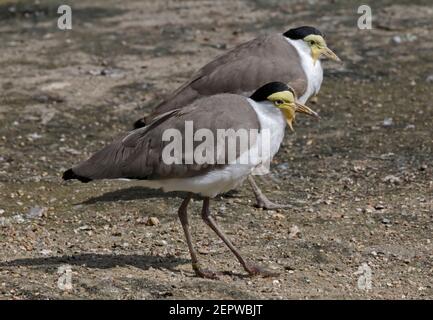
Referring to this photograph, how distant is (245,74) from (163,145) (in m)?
1.87

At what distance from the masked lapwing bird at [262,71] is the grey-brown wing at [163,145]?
1.24 m

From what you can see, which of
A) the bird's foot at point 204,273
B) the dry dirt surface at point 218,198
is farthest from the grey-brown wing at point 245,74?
the bird's foot at point 204,273

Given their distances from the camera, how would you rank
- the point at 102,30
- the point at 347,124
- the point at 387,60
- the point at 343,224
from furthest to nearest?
the point at 102,30 < the point at 387,60 < the point at 347,124 < the point at 343,224

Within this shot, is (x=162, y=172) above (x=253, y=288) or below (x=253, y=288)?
above

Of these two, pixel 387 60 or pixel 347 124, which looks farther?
pixel 387 60

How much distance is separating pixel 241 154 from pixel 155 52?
19.9ft

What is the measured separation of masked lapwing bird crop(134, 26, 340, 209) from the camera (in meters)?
7.95

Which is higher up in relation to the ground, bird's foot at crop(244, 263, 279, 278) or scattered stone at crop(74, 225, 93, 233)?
bird's foot at crop(244, 263, 279, 278)

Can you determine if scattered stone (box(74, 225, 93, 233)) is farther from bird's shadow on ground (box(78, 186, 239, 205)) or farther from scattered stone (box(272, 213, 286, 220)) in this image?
scattered stone (box(272, 213, 286, 220))

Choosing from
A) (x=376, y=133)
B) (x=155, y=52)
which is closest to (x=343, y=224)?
(x=376, y=133)

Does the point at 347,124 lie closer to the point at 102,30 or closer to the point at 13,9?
the point at 102,30

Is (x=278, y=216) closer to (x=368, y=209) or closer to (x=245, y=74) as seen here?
(x=368, y=209)

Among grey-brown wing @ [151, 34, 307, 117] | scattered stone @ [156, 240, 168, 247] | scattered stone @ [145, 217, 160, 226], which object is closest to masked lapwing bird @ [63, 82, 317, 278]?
scattered stone @ [156, 240, 168, 247]

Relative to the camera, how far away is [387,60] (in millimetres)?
11422
